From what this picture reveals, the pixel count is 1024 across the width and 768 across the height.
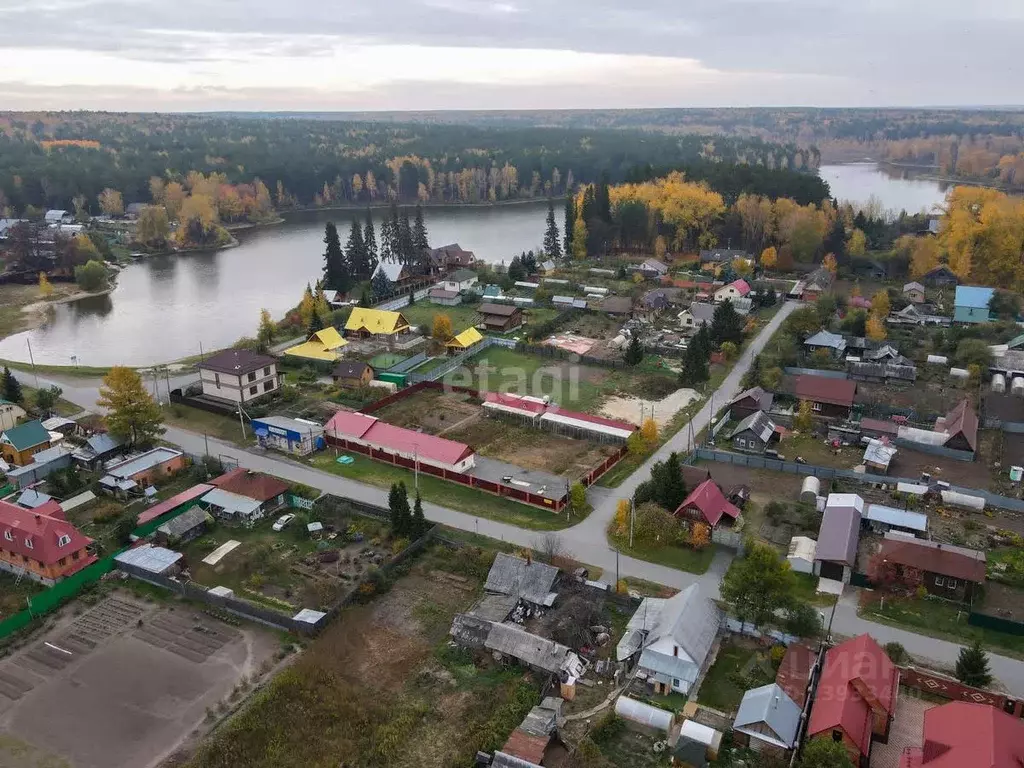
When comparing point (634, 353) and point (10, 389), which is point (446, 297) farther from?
point (10, 389)

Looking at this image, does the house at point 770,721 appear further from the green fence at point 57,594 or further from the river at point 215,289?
the river at point 215,289

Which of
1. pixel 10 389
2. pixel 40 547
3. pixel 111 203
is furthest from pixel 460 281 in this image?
pixel 111 203

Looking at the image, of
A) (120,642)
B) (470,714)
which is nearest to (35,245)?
(120,642)

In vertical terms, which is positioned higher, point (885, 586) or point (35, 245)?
point (35, 245)

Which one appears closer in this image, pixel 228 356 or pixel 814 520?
pixel 814 520

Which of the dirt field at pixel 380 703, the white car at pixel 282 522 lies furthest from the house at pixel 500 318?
the dirt field at pixel 380 703

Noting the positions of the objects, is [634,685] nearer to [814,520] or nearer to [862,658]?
[862,658]
